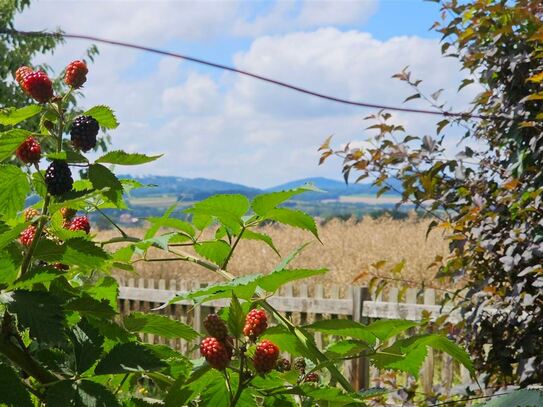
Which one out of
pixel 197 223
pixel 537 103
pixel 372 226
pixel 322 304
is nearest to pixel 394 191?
pixel 537 103

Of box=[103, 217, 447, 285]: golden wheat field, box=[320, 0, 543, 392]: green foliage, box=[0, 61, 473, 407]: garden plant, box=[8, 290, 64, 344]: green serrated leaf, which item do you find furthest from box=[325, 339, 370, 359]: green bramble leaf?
box=[103, 217, 447, 285]: golden wheat field

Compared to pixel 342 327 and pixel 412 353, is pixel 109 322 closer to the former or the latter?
pixel 342 327

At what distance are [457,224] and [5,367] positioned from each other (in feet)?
9.05

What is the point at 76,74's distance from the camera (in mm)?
987

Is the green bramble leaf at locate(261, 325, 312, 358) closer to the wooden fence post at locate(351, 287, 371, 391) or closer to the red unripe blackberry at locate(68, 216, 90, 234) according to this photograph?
the red unripe blackberry at locate(68, 216, 90, 234)

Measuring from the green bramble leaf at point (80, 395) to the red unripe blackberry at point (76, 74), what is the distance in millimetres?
389

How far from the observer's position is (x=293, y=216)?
1.02m

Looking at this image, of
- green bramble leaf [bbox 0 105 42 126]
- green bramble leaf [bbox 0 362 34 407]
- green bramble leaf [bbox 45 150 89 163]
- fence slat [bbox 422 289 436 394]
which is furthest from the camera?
fence slat [bbox 422 289 436 394]

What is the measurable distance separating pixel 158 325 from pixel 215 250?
0.47 feet

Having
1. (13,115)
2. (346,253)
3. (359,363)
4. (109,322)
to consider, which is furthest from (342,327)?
(346,253)

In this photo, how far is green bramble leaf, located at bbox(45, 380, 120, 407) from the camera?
0.77 m

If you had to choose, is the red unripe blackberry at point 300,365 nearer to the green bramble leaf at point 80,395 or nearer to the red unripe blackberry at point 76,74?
the green bramble leaf at point 80,395

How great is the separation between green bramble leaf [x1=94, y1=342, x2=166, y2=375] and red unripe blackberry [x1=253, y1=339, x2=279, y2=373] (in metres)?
0.10

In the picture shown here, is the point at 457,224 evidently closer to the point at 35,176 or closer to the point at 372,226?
the point at 35,176
